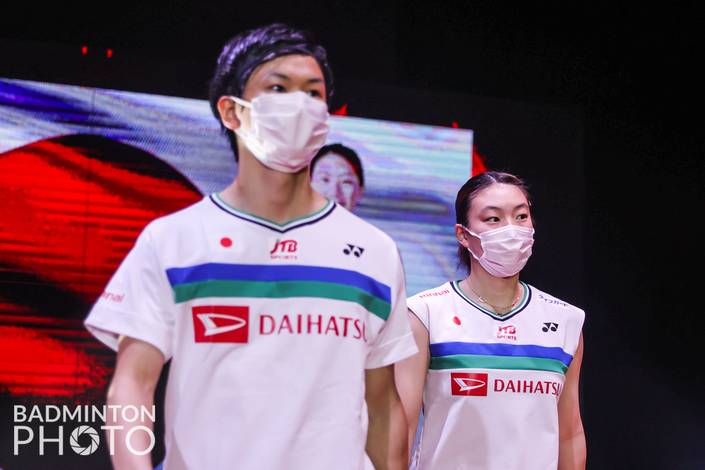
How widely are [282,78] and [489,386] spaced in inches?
54.3

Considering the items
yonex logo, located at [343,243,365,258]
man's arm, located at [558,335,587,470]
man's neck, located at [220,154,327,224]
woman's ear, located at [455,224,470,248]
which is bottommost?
man's arm, located at [558,335,587,470]

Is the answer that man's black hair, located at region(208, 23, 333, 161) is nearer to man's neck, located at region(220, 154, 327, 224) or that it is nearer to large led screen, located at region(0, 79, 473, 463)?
man's neck, located at region(220, 154, 327, 224)

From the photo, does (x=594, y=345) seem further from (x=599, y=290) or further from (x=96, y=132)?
(x=96, y=132)

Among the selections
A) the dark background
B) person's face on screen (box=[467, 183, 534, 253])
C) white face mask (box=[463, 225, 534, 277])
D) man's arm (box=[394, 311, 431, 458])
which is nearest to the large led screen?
the dark background

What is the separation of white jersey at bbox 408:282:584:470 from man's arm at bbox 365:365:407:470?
34.9 inches

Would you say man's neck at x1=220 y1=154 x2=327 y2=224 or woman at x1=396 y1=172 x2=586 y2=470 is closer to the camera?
man's neck at x1=220 y1=154 x2=327 y2=224

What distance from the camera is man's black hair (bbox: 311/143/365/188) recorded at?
4324mm

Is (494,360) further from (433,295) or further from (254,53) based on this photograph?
(254,53)

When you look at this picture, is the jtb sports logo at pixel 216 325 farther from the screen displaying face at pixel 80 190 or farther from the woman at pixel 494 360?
the screen displaying face at pixel 80 190

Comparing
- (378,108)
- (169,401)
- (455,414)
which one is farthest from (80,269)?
(169,401)

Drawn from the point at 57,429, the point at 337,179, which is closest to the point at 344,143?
the point at 337,179

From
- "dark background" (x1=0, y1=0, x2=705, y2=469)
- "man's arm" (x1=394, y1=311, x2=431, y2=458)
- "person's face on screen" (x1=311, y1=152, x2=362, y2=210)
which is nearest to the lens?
"man's arm" (x1=394, y1=311, x2=431, y2=458)

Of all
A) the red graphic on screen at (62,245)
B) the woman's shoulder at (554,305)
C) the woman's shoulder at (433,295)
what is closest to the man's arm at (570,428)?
the woman's shoulder at (554,305)

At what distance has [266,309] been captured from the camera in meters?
1.92
